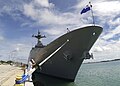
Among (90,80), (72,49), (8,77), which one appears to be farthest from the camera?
(90,80)

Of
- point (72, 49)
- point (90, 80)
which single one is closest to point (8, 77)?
point (72, 49)

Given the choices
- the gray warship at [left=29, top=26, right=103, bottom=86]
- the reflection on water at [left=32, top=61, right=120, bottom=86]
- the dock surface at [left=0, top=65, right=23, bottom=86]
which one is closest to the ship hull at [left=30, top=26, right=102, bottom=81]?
the gray warship at [left=29, top=26, right=103, bottom=86]

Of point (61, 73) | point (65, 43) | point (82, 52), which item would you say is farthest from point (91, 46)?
point (61, 73)

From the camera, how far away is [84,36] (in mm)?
18359

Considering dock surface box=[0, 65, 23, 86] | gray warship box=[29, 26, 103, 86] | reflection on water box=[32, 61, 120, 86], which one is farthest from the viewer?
reflection on water box=[32, 61, 120, 86]

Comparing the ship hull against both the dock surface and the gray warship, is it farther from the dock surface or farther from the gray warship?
the dock surface

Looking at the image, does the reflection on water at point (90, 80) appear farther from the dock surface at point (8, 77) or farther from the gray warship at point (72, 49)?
the dock surface at point (8, 77)

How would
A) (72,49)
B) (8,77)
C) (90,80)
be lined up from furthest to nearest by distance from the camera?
(90,80) → (72,49) → (8,77)

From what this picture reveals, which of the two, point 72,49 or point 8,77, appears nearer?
point 8,77

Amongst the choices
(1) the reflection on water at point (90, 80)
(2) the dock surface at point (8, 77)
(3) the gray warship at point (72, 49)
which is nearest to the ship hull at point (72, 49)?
(3) the gray warship at point (72, 49)

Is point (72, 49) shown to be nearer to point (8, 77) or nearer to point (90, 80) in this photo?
point (8, 77)

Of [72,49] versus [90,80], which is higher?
[72,49]

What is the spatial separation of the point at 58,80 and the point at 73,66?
2.79 m

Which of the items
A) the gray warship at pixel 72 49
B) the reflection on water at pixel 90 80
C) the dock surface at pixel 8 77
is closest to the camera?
the dock surface at pixel 8 77
